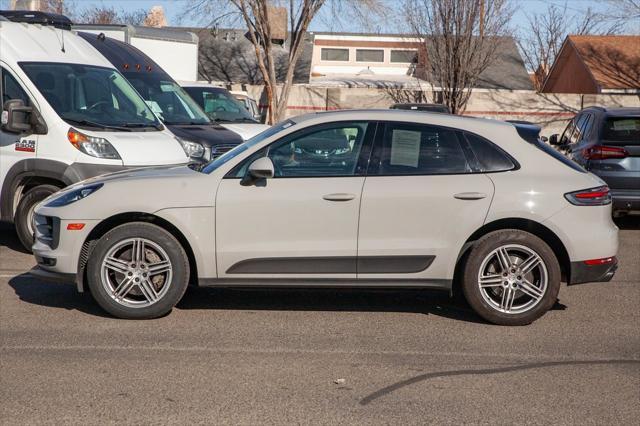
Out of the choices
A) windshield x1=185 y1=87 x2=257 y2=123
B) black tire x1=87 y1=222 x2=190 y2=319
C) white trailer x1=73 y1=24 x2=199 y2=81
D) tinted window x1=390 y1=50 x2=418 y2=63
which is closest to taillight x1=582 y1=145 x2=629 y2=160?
windshield x1=185 y1=87 x2=257 y2=123

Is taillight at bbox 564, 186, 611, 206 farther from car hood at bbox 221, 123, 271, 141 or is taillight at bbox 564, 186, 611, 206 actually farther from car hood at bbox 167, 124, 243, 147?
car hood at bbox 221, 123, 271, 141

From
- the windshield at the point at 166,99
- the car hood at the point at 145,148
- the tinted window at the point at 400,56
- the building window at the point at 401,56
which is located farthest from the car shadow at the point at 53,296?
the tinted window at the point at 400,56

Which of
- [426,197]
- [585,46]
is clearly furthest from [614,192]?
[585,46]

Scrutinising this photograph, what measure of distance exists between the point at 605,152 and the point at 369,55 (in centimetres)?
4670

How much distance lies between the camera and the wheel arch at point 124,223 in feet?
22.9

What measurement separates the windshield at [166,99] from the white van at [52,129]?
110 inches

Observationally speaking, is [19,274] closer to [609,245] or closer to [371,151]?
[371,151]

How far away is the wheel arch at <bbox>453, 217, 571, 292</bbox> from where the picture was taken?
6980 mm

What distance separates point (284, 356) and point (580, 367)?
202cm

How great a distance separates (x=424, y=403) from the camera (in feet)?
17.2

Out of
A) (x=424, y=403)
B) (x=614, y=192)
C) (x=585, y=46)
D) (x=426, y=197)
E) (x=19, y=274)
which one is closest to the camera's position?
(x=424, y=403)

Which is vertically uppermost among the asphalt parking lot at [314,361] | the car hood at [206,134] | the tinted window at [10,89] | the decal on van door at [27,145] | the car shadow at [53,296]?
the tinted window at [10,89]

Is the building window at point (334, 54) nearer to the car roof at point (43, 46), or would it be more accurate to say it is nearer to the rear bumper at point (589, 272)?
the car roof at point (43, 46)

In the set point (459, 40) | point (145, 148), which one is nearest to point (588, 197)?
point (145, 148)
